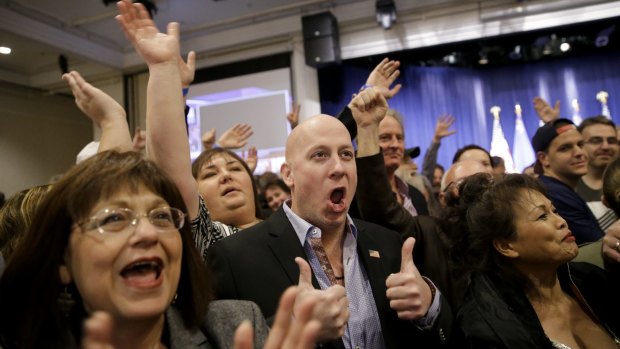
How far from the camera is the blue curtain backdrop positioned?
282 inches

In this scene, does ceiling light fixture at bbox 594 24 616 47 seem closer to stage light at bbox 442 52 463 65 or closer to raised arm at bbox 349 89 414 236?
stage light at bbox 442 52 463 65

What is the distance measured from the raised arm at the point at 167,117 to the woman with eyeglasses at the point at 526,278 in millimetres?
988

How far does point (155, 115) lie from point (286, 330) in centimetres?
76

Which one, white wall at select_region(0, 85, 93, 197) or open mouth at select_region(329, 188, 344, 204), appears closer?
open mouth at select_region(329, 188, 344, 204)

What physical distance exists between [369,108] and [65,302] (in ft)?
4.44

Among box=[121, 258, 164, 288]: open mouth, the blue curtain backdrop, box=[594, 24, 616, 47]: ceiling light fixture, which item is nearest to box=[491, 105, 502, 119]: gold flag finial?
the blue curtain backdrop

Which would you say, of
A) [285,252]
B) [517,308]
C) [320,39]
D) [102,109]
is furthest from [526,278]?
[320,39]

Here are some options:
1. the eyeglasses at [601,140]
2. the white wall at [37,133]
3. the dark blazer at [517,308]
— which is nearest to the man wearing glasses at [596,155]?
the eyeglasses at [601,140]

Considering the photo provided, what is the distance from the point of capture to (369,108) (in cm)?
209

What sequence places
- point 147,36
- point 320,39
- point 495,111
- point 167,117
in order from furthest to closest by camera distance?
1. point 495,111
2. point 320,39
3. point 147,36
4. point 167,117

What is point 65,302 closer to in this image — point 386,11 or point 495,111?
point 386,11

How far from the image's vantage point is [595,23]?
5969 millimetres

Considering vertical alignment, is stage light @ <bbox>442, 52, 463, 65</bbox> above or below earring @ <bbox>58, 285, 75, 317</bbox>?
above

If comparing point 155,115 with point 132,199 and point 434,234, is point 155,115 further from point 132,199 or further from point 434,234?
point 434,234
